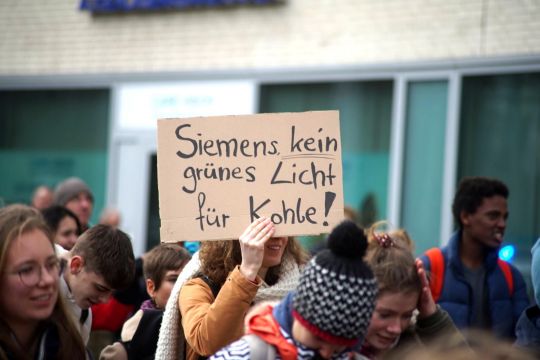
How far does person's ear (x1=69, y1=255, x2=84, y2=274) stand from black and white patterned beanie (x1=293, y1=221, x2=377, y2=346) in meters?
1.66

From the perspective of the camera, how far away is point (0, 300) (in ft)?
11.1

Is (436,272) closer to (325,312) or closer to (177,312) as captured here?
(177,312)

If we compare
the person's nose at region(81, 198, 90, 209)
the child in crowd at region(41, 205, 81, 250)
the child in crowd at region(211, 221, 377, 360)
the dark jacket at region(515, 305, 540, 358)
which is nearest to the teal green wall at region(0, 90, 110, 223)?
the person's nose at region(81, 198, 90, 209)

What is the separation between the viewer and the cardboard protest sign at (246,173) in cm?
424

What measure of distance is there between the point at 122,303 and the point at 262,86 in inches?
241

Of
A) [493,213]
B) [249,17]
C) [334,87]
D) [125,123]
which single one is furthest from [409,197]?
[493,213]

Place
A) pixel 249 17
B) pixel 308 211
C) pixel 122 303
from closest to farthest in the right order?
pixel 308 211
pixel 122 303
pixel 249 17

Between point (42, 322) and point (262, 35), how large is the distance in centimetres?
→ 834

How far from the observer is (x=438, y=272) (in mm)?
5898

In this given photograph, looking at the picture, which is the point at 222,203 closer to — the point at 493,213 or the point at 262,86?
the point at 493,213

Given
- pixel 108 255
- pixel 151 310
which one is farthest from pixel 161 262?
pixel 108 255

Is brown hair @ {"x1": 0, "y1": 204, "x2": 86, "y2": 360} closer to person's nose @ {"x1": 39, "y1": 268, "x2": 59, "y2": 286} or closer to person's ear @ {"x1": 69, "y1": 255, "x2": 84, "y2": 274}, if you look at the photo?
person's nose @ {"x1": 39, "y1": 268, "x2": 59, "y2": 286}

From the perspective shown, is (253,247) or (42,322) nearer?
(42,322)

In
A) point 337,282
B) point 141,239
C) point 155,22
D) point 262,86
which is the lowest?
point 141,239
